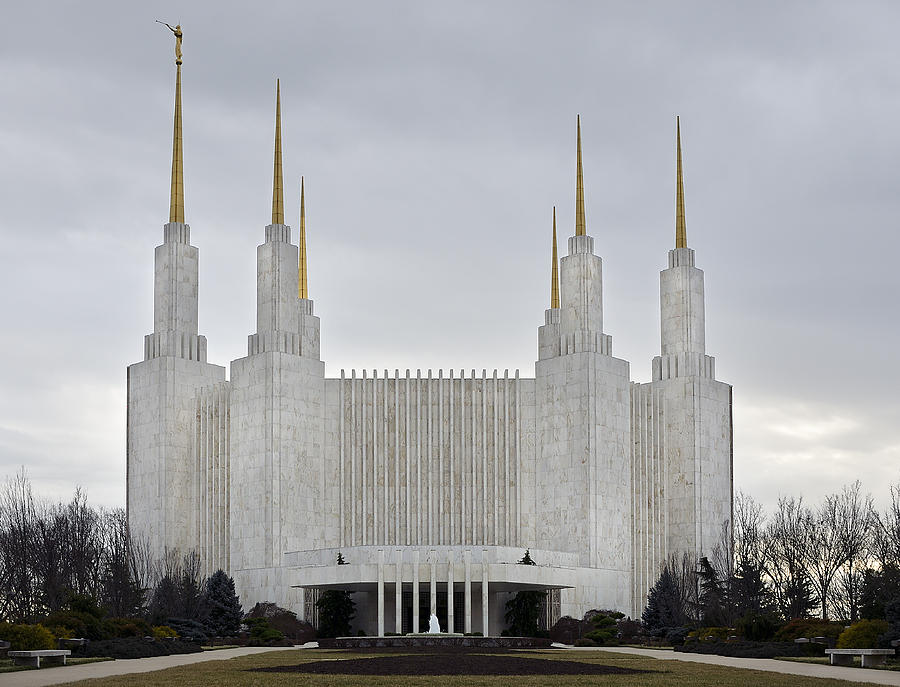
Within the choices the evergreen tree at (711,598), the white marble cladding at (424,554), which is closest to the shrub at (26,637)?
the white marble cladding at (424,554)

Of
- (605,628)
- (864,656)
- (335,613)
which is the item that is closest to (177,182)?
(335,613)

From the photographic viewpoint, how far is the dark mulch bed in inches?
1008

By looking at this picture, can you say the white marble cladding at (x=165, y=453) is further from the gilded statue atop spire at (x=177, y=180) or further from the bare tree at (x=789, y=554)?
the bare tree at (x=789, y=554)

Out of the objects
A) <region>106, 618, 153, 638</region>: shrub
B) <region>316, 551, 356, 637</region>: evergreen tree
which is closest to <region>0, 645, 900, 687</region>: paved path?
<region>106, 618, 153, 638</region>: shrub

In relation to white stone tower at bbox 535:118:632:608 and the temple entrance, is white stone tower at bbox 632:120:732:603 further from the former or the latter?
the temple entrance

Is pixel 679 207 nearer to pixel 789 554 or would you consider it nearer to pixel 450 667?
pixel 789 554

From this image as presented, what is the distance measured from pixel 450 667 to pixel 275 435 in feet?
124

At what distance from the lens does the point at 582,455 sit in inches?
2527

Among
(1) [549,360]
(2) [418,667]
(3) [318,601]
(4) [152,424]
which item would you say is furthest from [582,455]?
(2) [418,667]

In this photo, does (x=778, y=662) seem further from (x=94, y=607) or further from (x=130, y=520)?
(x=130, y=520)

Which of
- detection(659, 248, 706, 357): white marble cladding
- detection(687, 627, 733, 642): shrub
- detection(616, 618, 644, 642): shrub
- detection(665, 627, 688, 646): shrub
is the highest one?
detection(659, 248, 706, 357): white marble cladding

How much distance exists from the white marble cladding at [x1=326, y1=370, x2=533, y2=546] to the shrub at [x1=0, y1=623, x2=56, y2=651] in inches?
1384

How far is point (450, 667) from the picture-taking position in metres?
26.8

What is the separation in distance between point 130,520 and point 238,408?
29.5 ft
